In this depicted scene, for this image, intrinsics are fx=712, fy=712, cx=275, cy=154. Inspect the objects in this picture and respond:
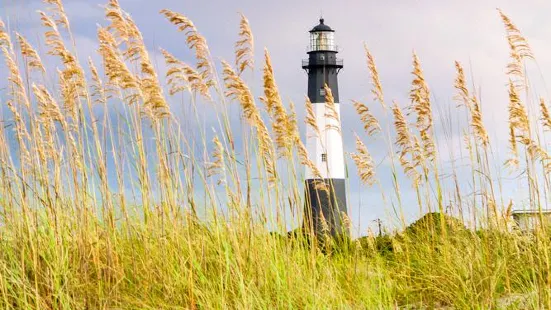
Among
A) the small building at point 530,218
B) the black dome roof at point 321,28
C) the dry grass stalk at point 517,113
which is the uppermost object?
the black dome roof at point 321,28

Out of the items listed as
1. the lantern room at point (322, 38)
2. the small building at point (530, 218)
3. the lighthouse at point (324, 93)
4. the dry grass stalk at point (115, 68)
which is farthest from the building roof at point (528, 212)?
the lantern room at point (322, 38)

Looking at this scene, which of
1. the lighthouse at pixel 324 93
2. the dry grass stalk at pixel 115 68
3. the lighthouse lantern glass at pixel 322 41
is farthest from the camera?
the lighthouse lantern glass at pixel 322 41

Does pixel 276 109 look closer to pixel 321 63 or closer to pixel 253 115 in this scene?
pixel 253 115

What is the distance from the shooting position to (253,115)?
4406 mm

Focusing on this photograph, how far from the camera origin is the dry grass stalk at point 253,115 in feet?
14.2

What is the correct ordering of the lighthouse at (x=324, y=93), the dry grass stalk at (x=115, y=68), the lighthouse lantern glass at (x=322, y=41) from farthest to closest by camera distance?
the lighthouse lantern glass at (x=322, y=41)
the lighthouse at (x=324, y=93)
the dry grass stalk at (x=115, y=68)

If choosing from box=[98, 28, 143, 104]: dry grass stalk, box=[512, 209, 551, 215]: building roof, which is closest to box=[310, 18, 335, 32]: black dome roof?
box=[512, 209, 551, 215]: building roof

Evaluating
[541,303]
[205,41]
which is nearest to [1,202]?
[205,41]

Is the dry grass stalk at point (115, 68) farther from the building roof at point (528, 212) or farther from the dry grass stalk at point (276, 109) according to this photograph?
the building roof at point (528, 212)

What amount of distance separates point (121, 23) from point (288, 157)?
53.9 inches

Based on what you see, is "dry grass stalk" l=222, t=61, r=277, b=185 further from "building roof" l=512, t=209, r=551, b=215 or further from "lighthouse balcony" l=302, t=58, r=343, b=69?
"lighthouse balcony" l=302, t=58, r=343, b=69

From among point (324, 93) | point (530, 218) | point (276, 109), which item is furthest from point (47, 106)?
point (324, 93)

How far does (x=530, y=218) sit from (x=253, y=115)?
7.17ft

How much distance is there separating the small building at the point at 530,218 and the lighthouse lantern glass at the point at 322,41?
1864cm
